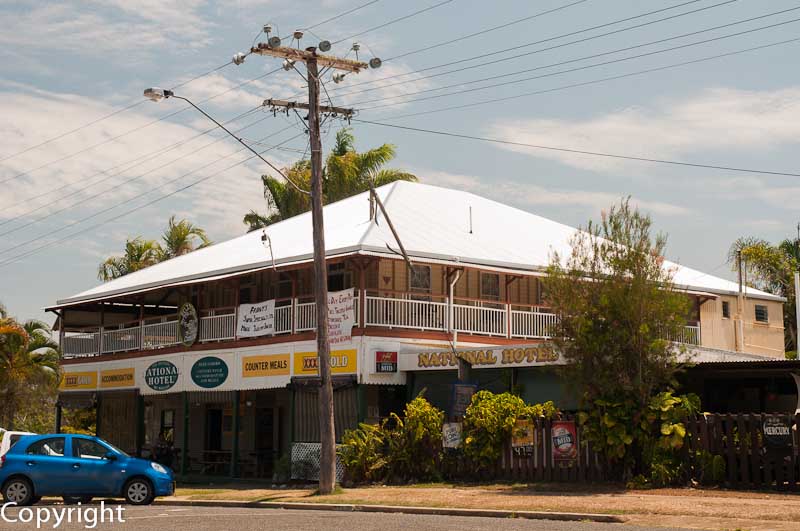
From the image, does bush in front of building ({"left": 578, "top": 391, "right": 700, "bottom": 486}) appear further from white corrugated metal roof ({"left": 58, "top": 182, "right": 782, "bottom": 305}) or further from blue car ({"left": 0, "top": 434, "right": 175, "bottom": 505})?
blue car ({"left": 0, "top": 434, "right": 175, "bottom": 505})

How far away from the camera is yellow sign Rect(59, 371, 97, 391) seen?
38281 millimetres

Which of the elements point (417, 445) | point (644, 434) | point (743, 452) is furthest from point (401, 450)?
→ point (743, 452)

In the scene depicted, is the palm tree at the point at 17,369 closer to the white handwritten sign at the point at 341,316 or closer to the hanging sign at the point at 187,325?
the hanging sign at the point at 187,325

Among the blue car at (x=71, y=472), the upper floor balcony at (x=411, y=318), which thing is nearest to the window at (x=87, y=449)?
→ the blue car at (x=71, y=472)

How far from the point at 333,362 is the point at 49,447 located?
863cm

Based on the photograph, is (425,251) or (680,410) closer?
(680,410)

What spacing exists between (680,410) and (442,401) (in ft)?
26.4

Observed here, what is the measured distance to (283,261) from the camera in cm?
2947

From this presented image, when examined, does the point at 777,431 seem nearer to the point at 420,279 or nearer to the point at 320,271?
the point at 320,271

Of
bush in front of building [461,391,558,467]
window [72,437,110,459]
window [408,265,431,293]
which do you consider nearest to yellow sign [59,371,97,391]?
window [408,265,431,293]

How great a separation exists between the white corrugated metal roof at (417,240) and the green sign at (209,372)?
2.47 m

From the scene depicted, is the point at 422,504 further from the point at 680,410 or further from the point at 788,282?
the point at 788,282

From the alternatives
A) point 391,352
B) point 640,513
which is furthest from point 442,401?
point 640,513

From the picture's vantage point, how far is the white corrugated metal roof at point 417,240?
97.1ft
